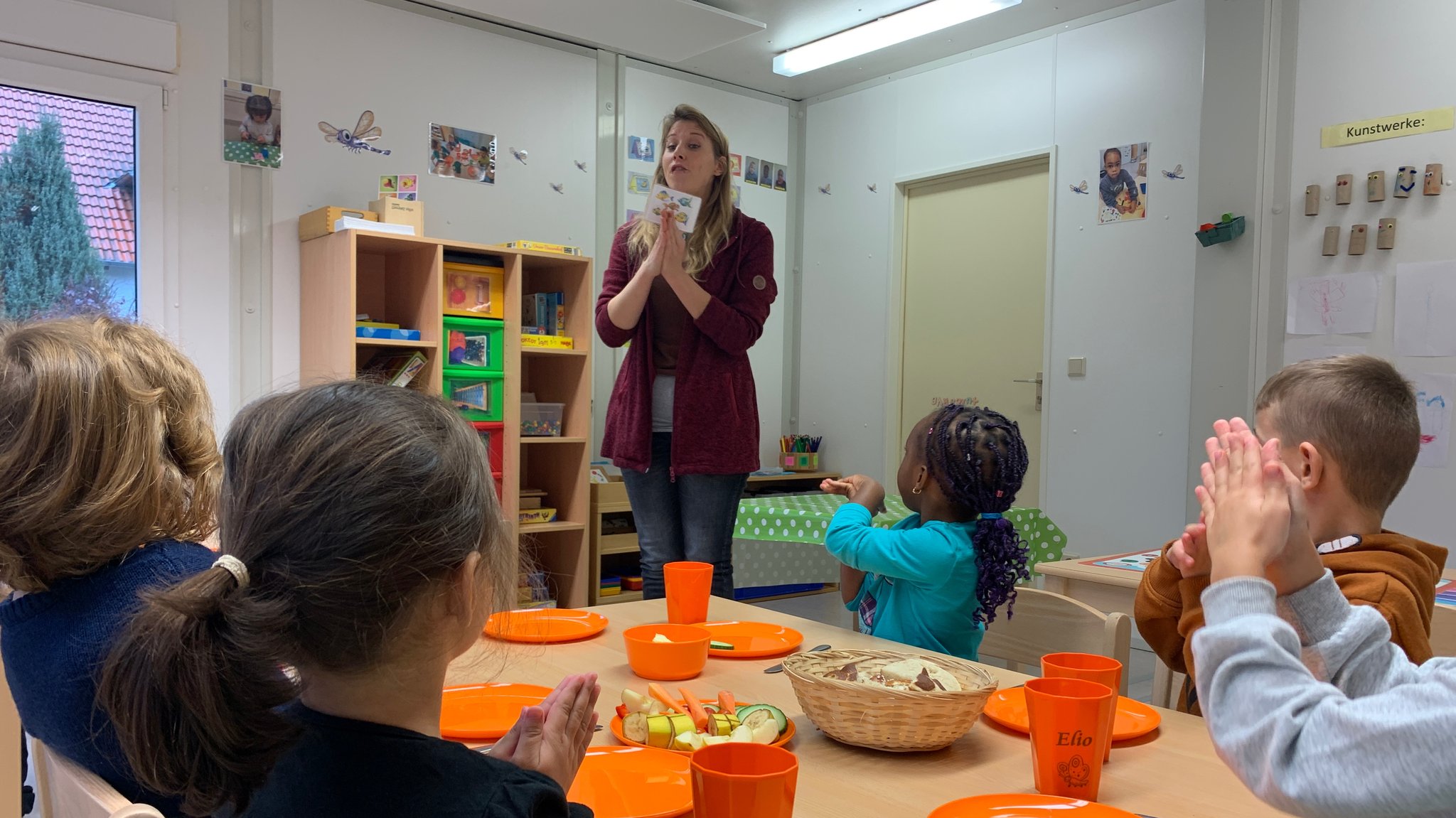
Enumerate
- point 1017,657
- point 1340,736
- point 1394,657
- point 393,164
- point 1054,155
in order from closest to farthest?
1. point 1340,736
2. point 1394,657
3. point 1017,657
4. point 393,164
5. point 1054,155

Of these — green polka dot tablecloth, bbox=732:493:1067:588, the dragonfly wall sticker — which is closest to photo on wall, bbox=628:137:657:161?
the dragonfly wall sticker

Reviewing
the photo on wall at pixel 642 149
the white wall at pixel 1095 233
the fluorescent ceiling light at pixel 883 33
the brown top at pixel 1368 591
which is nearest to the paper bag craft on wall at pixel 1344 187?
the white wall at pixel 1095 233

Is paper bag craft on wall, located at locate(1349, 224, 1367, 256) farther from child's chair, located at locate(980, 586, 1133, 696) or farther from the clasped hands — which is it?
the clasped hands

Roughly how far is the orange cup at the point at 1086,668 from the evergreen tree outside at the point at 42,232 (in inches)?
137

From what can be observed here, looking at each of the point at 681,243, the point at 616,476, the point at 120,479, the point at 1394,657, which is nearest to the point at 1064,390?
the point at 616,476

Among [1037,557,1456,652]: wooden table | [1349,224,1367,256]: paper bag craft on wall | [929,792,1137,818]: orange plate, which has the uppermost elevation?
[1349,224,1367,256]: paper bag craft on wall

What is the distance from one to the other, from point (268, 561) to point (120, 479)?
14.9 inches

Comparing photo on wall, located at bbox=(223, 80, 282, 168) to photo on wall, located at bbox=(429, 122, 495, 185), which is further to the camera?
photo on wall, located at bbox=(429, 122, 495, 185)

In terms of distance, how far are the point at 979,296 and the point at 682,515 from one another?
311cm

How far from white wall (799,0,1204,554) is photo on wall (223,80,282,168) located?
2.90 meters

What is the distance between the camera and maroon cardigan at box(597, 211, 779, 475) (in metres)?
2.29

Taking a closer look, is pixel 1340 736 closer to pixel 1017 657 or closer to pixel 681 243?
pixel 1017 657

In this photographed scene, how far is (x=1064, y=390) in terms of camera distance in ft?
15.0

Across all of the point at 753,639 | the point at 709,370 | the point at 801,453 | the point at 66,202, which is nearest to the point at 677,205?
the point at 709,370
